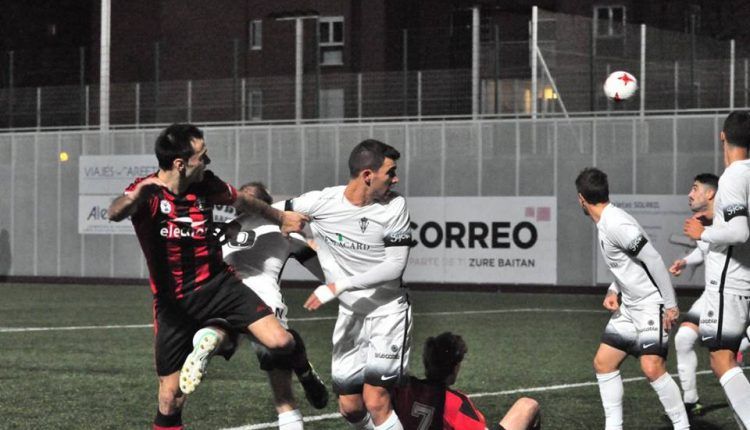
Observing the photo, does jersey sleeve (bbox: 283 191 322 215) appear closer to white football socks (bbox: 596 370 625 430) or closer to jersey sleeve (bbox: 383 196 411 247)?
jersey sleeve (bbox: 383 196 411 247)

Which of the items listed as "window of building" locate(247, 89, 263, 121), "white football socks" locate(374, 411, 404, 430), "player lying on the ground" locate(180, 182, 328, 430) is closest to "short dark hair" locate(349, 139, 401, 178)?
"player lying on the ground" locate(180, 182, 328, 430)

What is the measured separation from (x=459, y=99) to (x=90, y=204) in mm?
9917

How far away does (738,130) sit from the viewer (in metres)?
7.98

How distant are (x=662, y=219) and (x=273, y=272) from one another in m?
19.1

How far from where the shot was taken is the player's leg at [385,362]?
7.47 m

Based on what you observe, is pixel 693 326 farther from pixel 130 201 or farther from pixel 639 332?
pixel 130 201

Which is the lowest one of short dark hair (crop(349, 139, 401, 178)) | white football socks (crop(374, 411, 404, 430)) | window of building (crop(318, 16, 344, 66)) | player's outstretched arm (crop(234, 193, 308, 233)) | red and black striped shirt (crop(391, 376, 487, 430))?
white football socks (crop(374, 411, 404, 430))

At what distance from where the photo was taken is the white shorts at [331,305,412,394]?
754 cm

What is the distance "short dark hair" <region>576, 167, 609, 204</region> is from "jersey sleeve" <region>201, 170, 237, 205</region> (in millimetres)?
2395

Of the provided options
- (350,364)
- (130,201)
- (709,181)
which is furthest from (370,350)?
(709,181)

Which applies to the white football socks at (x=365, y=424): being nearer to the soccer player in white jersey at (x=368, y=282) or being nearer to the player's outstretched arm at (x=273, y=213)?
the soccer player in white jersey at (x=368, y=282)

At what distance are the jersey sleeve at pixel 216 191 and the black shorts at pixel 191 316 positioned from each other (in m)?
0.50

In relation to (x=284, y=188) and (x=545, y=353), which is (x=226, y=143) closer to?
(x=284, y=188)

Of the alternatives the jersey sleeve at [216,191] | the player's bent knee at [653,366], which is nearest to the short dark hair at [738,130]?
the player's bent knee at [653,366]
